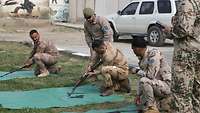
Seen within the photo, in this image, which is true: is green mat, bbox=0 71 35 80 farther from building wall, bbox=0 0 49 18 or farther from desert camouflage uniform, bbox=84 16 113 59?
building wall, bbox=0 0 49 18

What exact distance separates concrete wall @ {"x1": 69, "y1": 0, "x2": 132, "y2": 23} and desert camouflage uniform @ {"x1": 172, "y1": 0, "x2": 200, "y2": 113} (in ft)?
73.8

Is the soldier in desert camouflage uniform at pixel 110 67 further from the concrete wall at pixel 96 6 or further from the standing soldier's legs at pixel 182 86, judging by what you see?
the concrete wall at pixel 96 6

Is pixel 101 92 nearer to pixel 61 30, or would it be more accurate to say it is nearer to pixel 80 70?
pixel 80 70

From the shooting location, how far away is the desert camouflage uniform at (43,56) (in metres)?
11.0

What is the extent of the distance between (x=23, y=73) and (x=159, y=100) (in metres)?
4.87

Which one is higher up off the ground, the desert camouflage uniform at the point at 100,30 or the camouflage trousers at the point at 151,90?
the desert camouflage uniform at the point at 100,30

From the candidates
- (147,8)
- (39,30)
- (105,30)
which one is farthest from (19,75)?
(39,30)

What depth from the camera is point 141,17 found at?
20594 mm

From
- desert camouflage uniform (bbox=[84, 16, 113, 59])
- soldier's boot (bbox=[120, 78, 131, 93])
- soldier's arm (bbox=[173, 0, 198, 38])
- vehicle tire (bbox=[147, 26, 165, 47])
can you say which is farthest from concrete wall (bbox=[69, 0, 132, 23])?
soldier's arm (bbox=[173, 0, 198, 38])

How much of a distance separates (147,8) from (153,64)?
1339 centimetres

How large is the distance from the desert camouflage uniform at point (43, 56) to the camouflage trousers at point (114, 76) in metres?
2.26

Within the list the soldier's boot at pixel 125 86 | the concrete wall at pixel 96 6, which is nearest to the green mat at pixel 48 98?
the soldier's boot at pixel 125 86

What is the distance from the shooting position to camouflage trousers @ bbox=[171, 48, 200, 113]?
5246mm

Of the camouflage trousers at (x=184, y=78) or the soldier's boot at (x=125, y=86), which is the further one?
the soldier's boot at (x=125, y=86)
